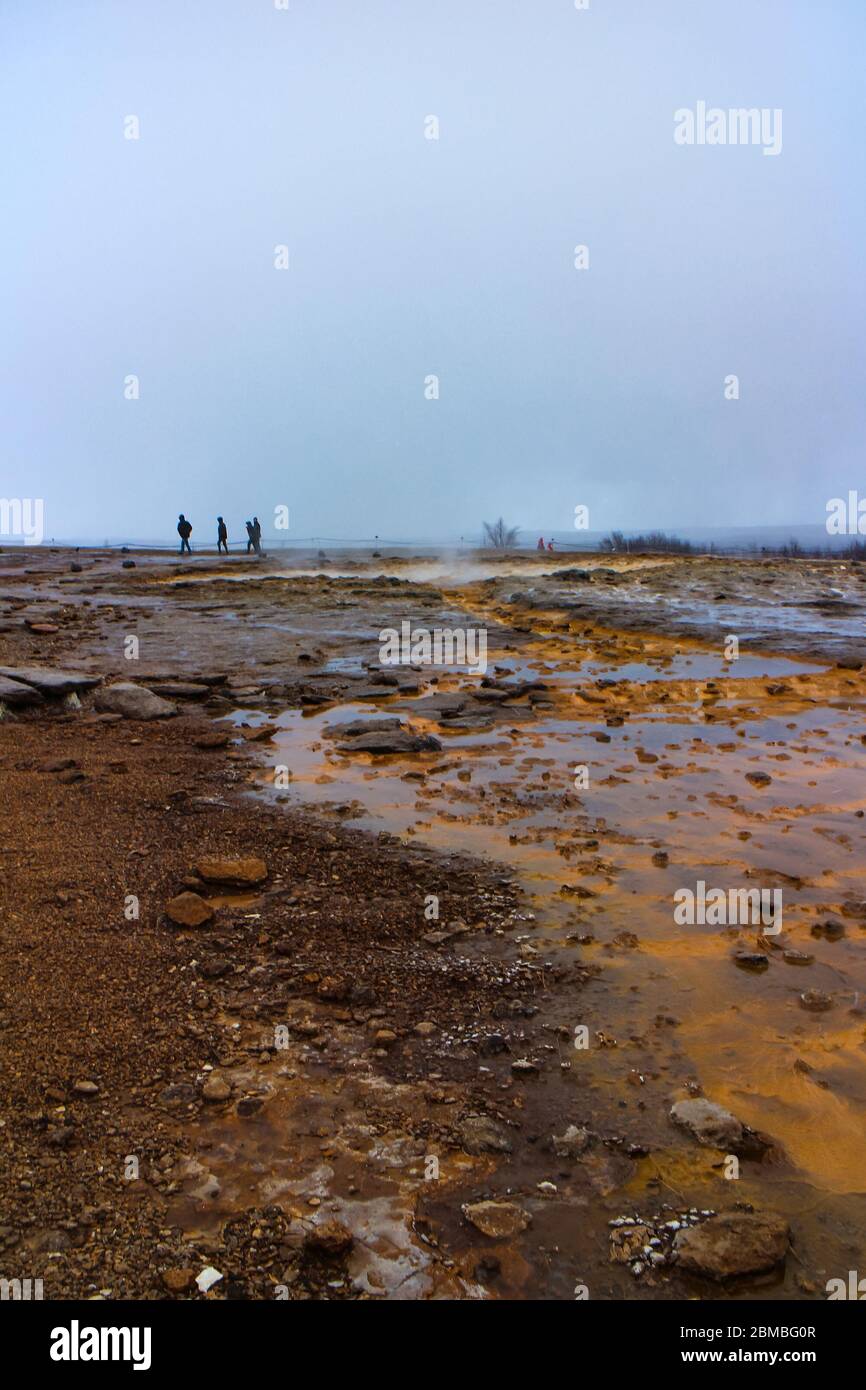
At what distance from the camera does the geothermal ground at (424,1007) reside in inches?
100

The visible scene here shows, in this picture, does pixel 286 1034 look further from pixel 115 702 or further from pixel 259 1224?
pixel 115 702

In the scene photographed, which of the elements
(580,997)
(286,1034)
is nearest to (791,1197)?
(580,997)

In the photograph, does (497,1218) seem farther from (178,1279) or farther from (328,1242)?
(178,1279)

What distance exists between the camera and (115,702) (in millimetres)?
9508

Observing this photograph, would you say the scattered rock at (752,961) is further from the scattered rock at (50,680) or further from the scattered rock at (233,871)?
the scattered rock at (50,680)

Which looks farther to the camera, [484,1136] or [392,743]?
[392,743]

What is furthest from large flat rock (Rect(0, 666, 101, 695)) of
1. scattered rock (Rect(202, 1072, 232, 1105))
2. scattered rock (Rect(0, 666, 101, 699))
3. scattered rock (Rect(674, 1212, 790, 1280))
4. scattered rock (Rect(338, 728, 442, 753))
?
scattered rock (Rect(674, 1212, 790, 1280))

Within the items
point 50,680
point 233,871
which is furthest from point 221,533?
point 233,871

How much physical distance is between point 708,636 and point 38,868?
1371 cm

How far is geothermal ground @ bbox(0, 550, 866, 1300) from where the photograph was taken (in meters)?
2.54

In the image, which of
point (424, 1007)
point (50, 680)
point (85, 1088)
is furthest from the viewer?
point (50, 680)

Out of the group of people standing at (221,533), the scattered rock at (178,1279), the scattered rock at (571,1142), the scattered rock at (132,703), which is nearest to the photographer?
the scattered rock at (178,1279)

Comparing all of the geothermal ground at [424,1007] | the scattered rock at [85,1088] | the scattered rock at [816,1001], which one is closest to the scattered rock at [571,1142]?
the geothermal ground at [424,1007]

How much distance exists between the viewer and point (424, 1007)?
12.7 ft
